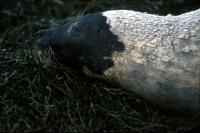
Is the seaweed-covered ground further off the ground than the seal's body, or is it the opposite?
the seal's body

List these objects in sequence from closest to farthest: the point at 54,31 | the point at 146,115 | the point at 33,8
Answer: the point at 146,115
the point at 54,31
the point at 33,8

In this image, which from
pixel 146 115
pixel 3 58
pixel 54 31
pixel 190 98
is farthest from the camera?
pixel 3 58

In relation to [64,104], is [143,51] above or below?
above

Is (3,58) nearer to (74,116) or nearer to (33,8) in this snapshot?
(74,116)

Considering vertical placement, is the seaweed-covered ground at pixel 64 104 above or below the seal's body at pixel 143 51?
below

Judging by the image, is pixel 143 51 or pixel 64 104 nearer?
pixel 143 51

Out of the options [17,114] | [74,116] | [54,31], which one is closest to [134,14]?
[54,31]

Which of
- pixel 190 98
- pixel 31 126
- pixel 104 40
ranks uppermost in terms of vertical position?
pixel 104 40

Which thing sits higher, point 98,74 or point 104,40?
point 104,40
